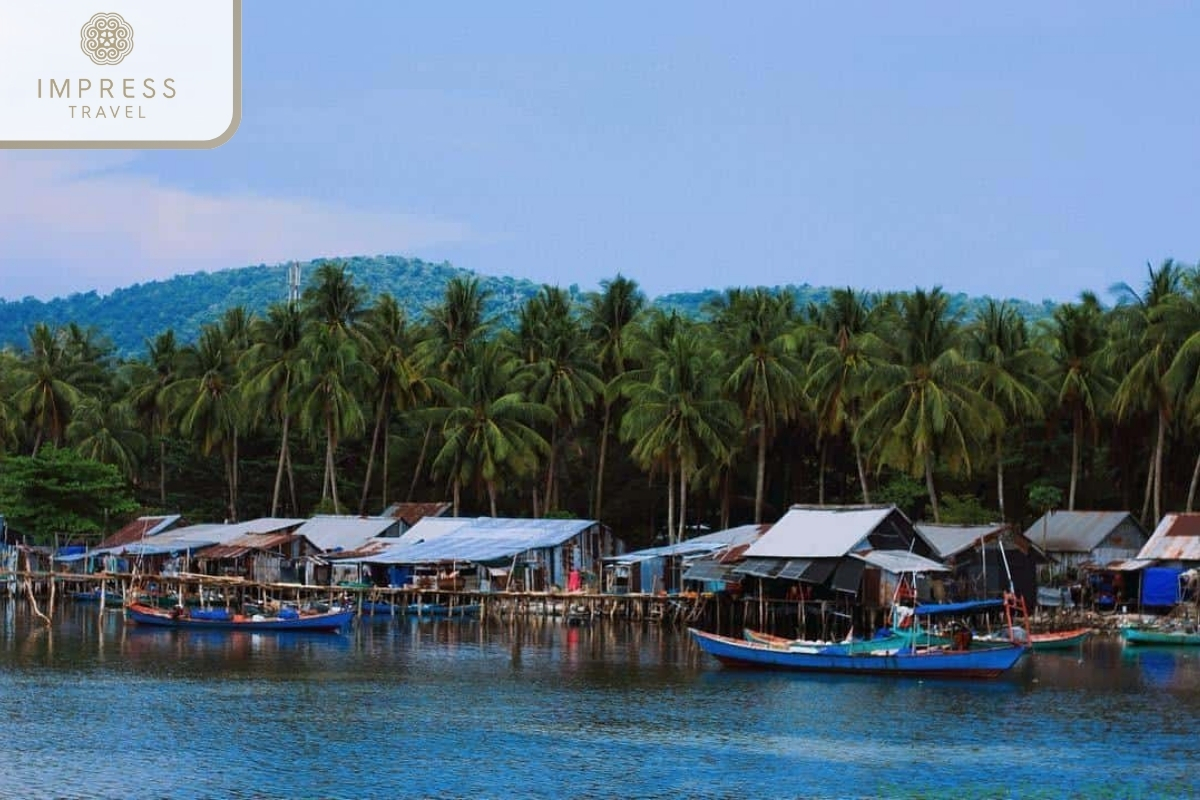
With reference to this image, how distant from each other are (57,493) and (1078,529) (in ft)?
169

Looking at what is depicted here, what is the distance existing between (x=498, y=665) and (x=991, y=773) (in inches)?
861

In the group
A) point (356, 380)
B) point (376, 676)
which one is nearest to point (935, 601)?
point (376, 676)

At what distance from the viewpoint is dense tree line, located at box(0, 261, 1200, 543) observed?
73.4 metres

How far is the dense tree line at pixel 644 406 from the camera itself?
241ft

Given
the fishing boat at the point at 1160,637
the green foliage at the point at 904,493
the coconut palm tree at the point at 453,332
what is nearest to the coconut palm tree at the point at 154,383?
the coconut palm tree at the point at 453,332

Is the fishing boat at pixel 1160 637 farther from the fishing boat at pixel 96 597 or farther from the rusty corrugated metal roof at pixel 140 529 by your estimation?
the rusty corrugated metal roof at pixel 140 529

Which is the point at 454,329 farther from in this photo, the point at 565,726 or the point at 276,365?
the point at 565,726

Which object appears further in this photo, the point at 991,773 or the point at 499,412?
the point at 499,412

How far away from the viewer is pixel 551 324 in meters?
86.4

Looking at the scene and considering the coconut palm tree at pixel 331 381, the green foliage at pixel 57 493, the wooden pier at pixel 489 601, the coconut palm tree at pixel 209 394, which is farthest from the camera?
the coconut palm tree at pixel 209 394

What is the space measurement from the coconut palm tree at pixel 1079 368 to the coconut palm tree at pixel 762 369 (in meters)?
12.3

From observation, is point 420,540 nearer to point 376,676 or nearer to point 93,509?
point 93,509

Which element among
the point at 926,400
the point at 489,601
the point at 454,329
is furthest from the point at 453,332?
the point at 926,400

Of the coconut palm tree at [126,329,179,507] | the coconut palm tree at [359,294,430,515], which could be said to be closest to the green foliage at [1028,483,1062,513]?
the coconut palm tree at [359,294,430,515]
